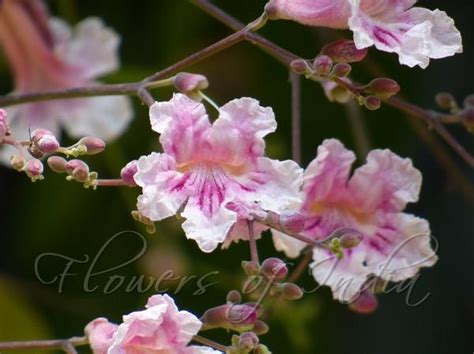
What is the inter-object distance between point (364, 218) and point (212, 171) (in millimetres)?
188

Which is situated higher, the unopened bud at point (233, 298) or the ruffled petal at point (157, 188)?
the ruffled petal at point (157, 188)

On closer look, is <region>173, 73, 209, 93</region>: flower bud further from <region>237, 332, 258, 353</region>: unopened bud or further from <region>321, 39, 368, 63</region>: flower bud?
<region>237, 332, 258, 353</region>: unopened bud

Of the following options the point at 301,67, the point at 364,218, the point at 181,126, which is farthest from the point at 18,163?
the point at 364,218

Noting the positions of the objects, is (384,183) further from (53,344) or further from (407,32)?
(53,344)

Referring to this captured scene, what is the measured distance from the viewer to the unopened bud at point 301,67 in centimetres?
86

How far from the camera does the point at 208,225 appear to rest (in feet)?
2.71

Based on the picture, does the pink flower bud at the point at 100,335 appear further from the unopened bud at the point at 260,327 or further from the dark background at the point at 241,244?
the dark background at the point at 241,244

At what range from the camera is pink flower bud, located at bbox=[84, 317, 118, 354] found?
0.86 meters

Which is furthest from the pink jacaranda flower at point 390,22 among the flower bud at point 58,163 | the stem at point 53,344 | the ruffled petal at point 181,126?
the stem at point 53,344

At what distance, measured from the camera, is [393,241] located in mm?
987

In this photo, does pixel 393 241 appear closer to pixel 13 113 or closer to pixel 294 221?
pixel 294 221

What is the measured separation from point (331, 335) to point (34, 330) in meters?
0.44

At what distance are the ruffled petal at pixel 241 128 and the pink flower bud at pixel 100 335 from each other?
164mm

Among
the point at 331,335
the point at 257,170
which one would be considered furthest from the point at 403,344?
the point at 257,170
